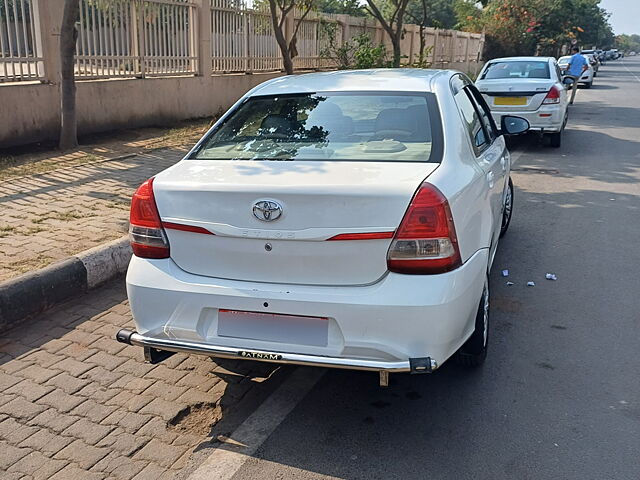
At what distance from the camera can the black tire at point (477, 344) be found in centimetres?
363

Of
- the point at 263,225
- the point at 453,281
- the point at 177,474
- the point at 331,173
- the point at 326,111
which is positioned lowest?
the point at 177,474

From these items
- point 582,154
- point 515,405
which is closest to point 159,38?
point 582,154

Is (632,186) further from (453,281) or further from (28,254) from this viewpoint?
(28,254)

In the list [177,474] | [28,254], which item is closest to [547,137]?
[28,254]

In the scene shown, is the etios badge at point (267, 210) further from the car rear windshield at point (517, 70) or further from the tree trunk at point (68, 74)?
the car rear windshield at point (517, 70)

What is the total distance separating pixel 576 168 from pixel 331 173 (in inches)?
318

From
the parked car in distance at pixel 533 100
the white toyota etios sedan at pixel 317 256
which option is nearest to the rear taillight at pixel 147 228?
the white toyota etios sedan at pixel 317 256

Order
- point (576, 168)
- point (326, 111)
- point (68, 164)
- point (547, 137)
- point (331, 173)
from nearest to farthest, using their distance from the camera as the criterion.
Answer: point (331, 173) → point (326, 111) → point (68, 164) → point (576, 168) → point (547, 137)

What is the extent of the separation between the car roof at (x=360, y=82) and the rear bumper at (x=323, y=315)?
1344mm

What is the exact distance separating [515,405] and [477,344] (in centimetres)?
40

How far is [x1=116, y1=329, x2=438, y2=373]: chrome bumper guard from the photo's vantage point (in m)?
2.87

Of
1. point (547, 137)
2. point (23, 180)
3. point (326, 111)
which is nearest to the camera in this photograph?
point (326, 111)

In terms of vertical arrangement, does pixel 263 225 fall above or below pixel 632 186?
above

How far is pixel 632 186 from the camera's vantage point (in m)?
8.84
